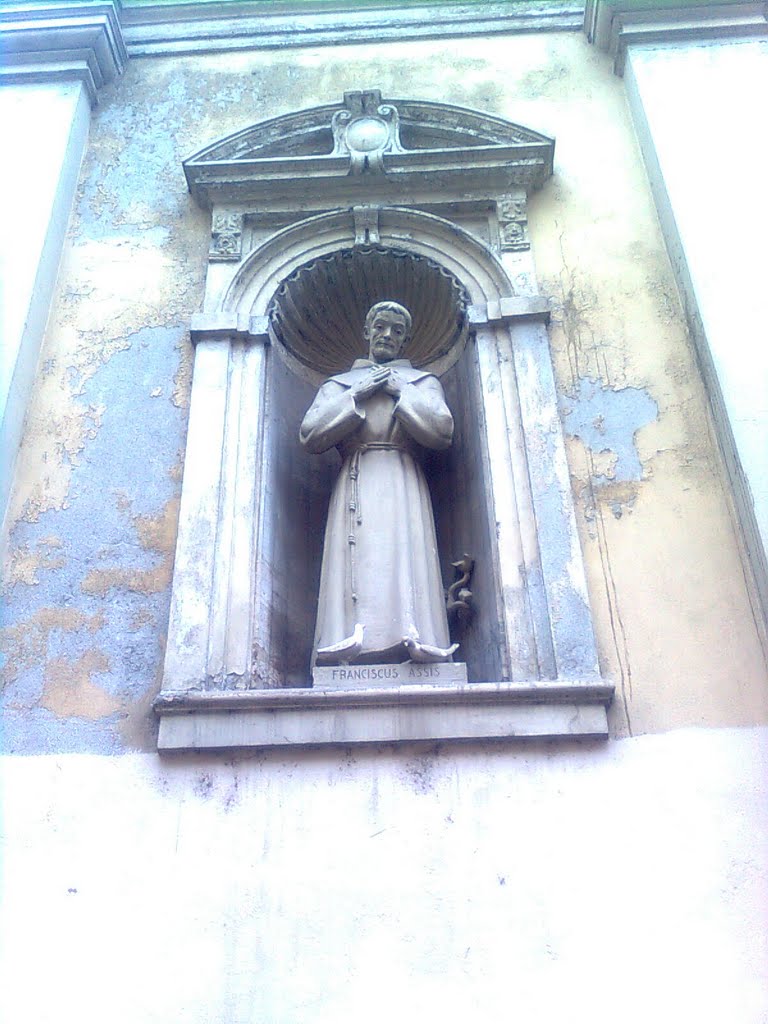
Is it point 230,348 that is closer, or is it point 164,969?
point 164,969

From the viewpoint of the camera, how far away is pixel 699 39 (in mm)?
6344

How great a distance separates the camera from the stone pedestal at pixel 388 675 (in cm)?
399

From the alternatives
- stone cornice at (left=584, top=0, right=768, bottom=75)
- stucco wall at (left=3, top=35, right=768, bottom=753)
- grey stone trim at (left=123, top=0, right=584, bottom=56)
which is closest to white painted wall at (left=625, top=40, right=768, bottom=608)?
stone cornice at (left=584, top=0, right=768, bottom=75)

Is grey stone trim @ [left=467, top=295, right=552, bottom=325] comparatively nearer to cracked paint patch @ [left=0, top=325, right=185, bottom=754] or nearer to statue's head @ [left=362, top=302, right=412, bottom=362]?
statue's head @ [left=362, top=302, right=412, bottom=362]

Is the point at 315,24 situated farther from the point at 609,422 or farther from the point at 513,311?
the point at 609,422

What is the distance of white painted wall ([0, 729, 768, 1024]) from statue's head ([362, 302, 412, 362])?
2339 millimetres

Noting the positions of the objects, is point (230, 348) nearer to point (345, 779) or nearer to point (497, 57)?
point (345, 779)

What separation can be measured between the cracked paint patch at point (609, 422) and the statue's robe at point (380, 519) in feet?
2.00

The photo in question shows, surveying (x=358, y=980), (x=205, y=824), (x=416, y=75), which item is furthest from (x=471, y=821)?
(x=416, y=75)

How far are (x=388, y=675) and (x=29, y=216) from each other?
131 inches

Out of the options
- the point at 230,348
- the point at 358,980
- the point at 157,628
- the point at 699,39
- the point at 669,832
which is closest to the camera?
the point at 358,980

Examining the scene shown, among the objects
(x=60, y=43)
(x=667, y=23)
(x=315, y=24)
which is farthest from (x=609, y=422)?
(x=60, y=43)

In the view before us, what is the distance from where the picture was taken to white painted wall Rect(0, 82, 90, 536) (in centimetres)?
485

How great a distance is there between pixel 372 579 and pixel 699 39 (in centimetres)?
425
